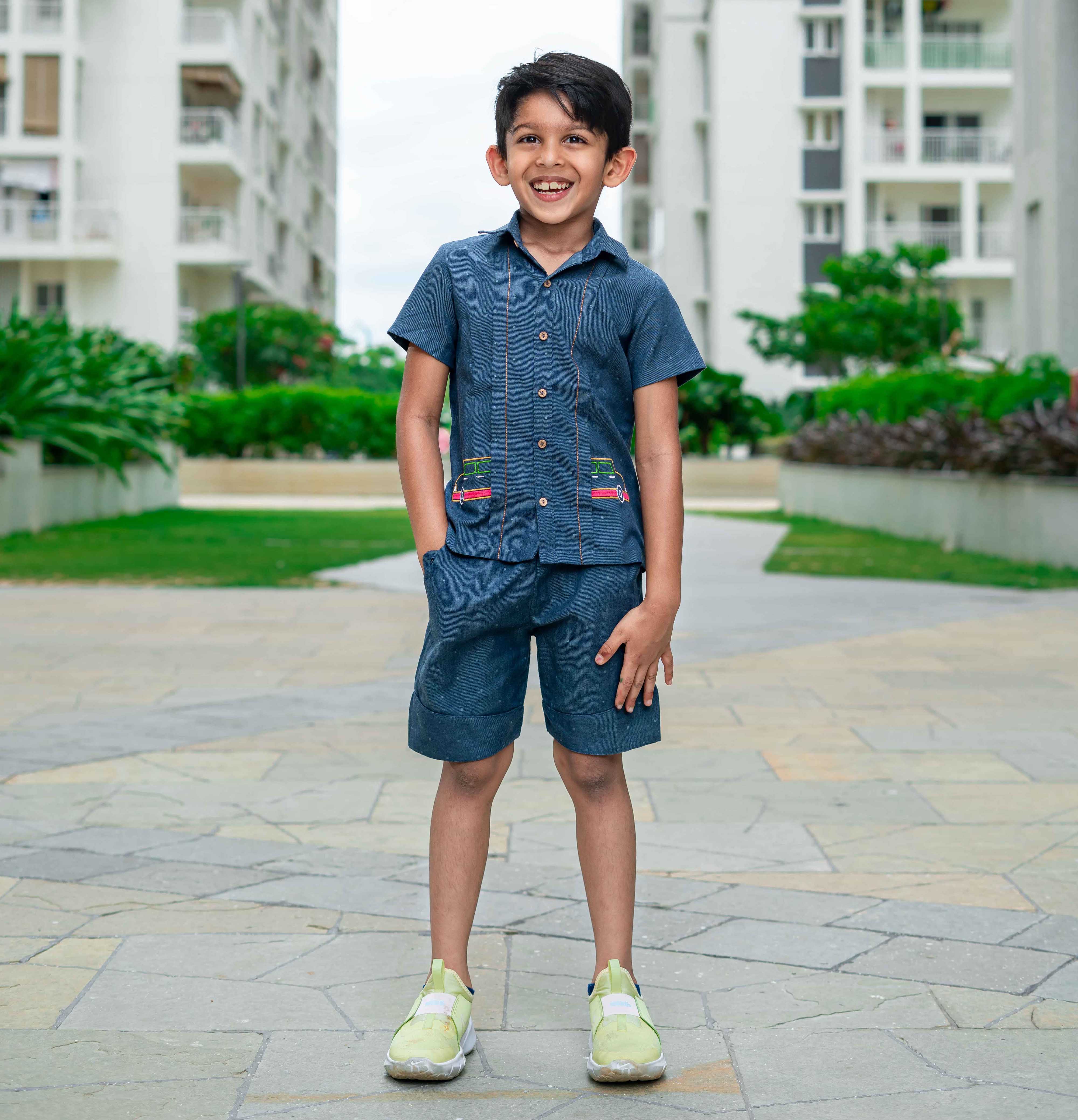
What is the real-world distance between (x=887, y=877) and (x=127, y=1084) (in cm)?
196

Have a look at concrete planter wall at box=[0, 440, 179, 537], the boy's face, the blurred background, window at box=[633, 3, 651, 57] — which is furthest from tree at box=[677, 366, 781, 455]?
the boy's face

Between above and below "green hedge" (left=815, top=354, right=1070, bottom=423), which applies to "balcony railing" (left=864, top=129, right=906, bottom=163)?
above

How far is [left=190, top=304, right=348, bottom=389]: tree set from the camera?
140 ft

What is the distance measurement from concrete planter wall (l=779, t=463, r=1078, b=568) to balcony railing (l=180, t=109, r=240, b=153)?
25620 millimetres

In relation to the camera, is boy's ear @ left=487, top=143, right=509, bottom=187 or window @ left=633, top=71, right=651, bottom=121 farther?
window @ left=633, top=71, right=651, bottom=121

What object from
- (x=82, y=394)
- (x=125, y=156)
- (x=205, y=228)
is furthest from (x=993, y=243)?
(x=82, y=394)

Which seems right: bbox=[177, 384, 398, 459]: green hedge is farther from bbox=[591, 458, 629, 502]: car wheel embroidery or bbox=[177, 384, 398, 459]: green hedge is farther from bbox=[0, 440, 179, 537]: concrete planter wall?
bbox=[591, 458, 629, 502]: car wheel embroidery

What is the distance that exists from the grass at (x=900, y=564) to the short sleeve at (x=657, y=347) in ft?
30.1

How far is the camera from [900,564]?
13.6 metres

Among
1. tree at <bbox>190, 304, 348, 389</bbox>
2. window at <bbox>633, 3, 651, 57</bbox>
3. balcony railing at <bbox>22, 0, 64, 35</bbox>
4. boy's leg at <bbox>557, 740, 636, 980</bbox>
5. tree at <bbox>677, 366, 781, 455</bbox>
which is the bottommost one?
boy's leg at <bbox>557, 740, 636, 980</bbox>

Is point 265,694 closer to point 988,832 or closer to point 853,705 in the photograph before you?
point 853,705

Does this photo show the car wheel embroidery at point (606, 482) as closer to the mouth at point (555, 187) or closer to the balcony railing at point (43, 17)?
the mouth at point (555, 187)

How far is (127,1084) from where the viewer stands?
246cm

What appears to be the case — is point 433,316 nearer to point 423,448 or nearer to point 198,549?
point 423,448
